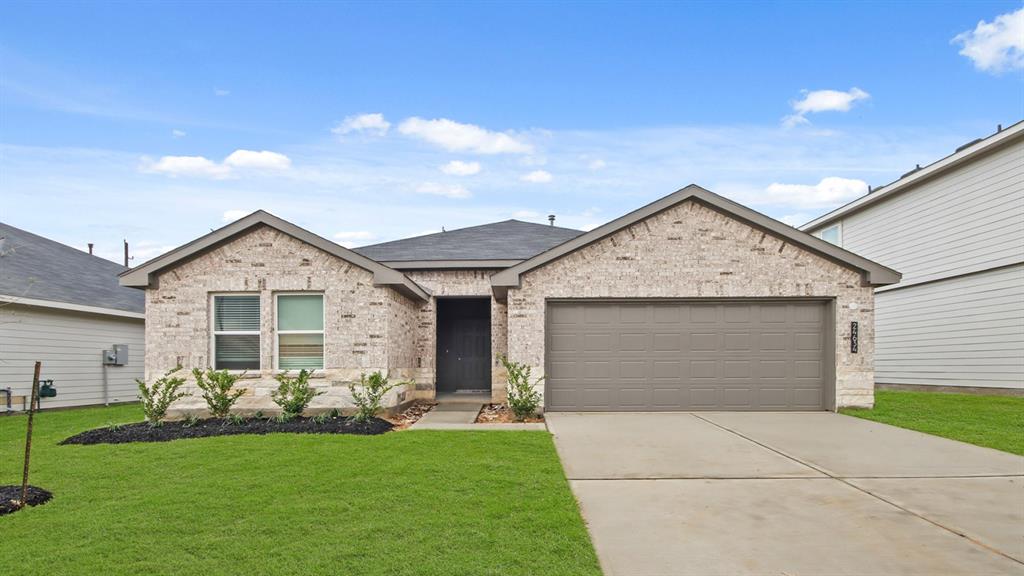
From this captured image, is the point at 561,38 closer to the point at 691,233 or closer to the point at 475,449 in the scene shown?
the point at 691,233

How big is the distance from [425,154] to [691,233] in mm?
14181

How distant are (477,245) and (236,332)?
6.80m

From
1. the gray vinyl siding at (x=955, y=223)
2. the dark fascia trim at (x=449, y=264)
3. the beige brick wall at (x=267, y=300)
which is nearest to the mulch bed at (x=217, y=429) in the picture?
the beige brick wall at (x=267, y=300)

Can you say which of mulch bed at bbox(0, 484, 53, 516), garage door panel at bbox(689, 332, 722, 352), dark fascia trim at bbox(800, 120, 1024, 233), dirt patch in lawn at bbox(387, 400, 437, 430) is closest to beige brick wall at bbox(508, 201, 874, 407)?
garage door panel at bbox(689, 332, 722, 352)

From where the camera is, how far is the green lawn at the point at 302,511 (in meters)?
4.16

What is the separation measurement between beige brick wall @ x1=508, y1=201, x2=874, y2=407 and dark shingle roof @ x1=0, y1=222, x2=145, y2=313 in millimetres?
11241

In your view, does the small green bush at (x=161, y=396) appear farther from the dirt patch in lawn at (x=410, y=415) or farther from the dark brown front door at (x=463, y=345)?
the dark brown front door at (x=463, y=345)

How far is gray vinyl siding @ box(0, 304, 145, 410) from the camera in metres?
13.8

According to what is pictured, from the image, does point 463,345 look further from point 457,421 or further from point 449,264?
point 457,421

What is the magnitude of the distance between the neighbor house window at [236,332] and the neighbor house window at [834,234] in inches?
773

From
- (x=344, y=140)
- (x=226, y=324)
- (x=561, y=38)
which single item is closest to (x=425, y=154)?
(x=344, y=140)

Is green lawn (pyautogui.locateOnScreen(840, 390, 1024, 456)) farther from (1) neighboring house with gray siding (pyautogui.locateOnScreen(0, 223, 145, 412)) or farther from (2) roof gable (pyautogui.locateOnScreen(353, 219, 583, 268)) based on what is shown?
(1) neighboring house with gray siding (pyautogui.locateOnScreen(0, 223, 145, 412))

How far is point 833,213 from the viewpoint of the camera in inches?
851

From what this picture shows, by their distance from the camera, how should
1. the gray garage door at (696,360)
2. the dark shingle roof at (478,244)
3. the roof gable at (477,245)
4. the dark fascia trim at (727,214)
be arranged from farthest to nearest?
the dark shingle roof at (478,244) < the roof gable at (477,245) < the gray garage door at (696,360) < the dark fascia trim at (727,214)
